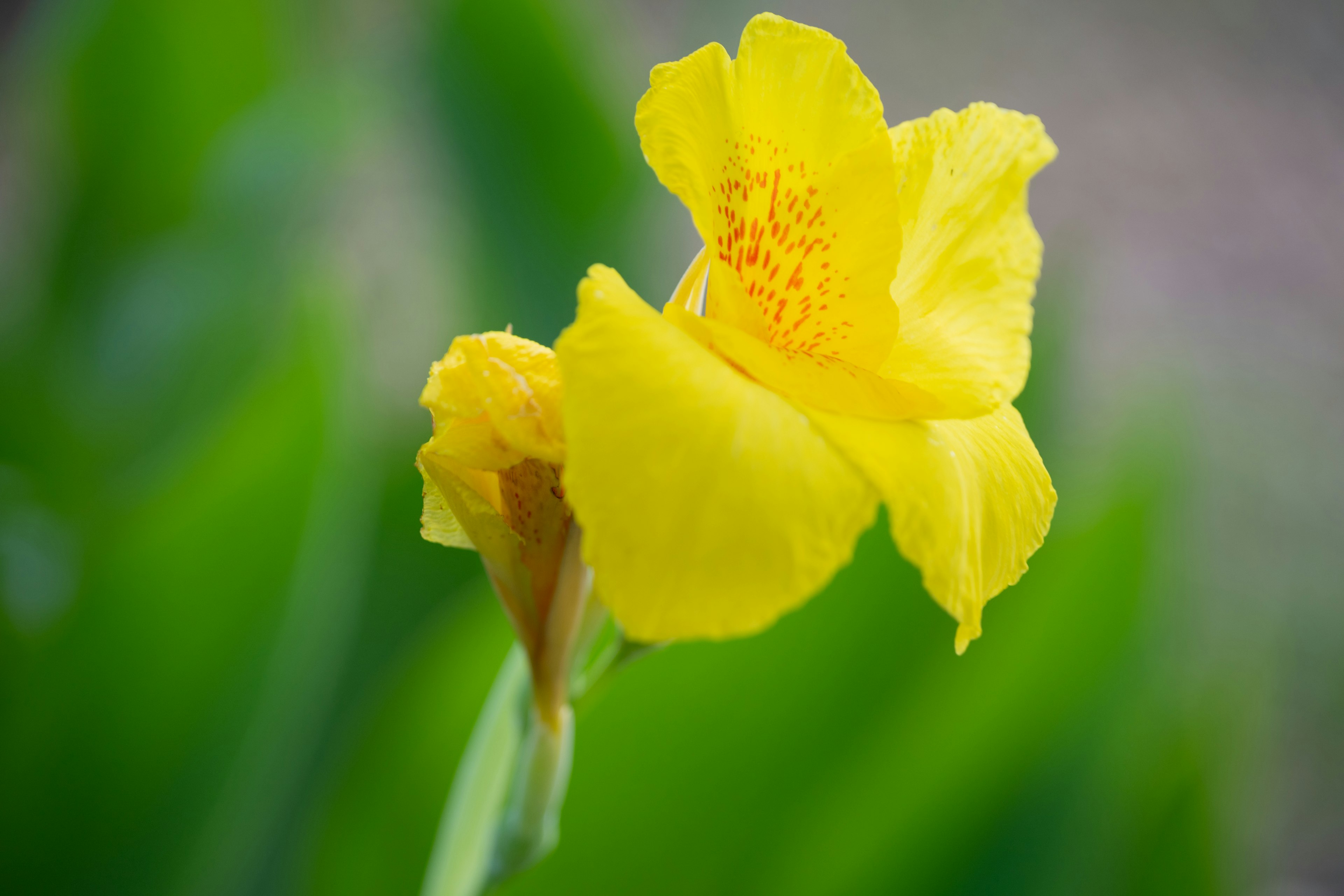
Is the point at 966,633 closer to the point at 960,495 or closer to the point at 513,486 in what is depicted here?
the point at 960,495

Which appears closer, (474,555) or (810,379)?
(810,379)

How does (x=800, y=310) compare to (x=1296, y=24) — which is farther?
(x=1296, y=24)

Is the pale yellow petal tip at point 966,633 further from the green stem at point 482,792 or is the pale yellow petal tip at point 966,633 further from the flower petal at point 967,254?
the green stem at point 482,792

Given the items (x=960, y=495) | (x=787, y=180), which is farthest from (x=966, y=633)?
(x=787, y=180)

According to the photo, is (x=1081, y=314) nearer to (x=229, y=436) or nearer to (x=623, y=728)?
(x=623, y=728)

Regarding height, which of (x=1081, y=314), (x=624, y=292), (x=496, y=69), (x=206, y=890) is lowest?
(x=206, y=890)

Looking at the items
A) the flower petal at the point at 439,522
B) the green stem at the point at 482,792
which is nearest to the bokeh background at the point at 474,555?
the green stem at the point at 482,792

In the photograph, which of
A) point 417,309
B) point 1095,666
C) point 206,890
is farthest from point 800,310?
point 417,309

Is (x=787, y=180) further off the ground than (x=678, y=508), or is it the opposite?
(x=787, y=180)
